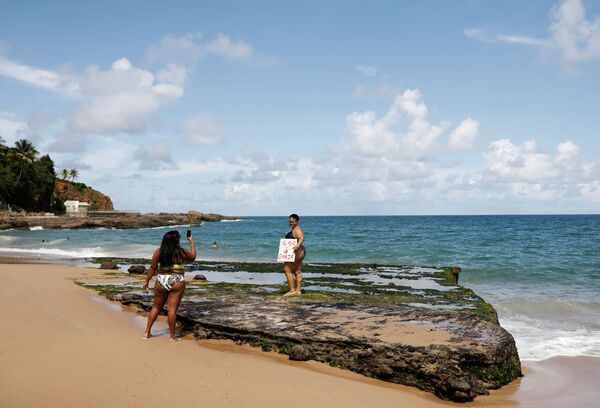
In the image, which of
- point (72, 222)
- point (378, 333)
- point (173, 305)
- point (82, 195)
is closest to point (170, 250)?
point (173, 305)

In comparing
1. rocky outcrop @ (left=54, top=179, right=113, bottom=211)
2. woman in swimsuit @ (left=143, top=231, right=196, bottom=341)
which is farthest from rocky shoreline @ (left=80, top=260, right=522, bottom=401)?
rocky outcrop @ (left=54, top=179, right=113, bottom=211)

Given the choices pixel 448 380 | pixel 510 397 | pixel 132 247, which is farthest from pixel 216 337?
pixel 132 247

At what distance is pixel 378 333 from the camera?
7.62m

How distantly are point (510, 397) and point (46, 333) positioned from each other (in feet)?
23.9

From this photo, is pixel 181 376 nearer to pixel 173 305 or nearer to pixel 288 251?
pixel 173 305

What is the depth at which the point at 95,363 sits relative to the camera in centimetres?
642

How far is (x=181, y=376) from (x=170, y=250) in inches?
95.8

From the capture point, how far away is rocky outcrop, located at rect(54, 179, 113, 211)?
13188 cm

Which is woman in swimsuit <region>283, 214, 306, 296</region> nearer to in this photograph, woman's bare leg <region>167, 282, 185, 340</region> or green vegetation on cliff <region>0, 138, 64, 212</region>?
woman's bare leg <region>167, 282, 185, 340</region>

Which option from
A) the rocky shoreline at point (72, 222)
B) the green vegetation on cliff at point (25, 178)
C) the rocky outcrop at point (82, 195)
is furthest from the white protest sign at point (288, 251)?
the rocky outcrop at point (82, 195)

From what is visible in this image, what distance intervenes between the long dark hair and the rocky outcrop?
5219 inches

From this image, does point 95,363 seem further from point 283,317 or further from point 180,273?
point 283,317

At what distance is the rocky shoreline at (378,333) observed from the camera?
6645 mm

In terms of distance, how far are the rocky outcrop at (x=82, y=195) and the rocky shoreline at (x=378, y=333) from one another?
430 ft
